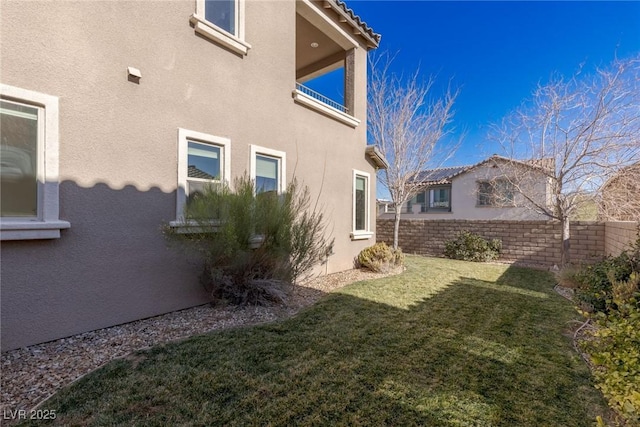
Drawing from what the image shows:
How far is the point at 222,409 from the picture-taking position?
2.89m

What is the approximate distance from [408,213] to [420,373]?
23.0 meters

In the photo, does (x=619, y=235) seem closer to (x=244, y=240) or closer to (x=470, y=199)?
(x=244, y=240)

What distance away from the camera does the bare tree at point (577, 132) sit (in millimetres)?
9211

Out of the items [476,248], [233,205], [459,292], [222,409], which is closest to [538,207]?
[476,248]

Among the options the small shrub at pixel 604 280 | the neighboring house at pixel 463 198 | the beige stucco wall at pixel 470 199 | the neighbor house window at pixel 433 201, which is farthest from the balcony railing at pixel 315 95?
the neighbor house window at pixel 433 201

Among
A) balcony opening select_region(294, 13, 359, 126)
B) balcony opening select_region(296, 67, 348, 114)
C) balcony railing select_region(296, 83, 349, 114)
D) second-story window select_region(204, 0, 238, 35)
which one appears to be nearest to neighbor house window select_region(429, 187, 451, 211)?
balcony opening select_region(296, 67, 348, 114)

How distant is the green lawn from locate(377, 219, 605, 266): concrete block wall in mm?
7232

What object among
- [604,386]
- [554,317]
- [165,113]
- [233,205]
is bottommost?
[554,317]

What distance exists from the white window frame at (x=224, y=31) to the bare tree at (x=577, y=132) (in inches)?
413

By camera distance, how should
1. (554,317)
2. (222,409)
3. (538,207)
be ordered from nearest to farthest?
1. (222,409)
2. (554,317)
3. (538,207)

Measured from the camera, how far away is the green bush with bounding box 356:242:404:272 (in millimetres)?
9953

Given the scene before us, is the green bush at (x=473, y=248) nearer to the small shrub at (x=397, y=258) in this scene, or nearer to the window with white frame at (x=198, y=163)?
the small shrub at (x=397, y=258)

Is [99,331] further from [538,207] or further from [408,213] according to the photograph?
[408,213]

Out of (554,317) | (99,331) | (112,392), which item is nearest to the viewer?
(112,392)
